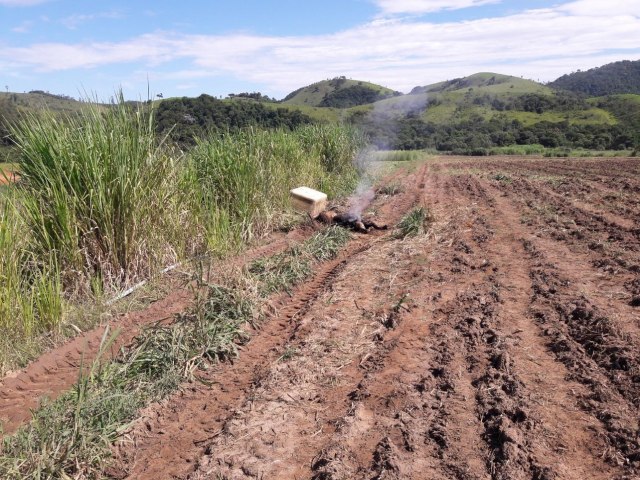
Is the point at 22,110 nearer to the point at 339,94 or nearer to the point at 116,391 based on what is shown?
the point at 116,391

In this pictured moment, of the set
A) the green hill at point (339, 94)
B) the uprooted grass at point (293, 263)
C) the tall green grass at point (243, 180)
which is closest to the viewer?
the uprooted grass at point (293, 263)

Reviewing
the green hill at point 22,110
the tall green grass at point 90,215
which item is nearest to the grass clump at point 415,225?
the tall green grass at point 90,215

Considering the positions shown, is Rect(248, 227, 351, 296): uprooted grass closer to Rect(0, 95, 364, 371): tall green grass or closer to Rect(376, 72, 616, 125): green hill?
Rect(0, 95, 364, 371): tall green grass

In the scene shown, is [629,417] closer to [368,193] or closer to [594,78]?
[368,193]

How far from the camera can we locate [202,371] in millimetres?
3965

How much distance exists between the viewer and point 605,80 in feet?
371

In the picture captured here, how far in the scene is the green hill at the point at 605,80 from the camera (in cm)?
10496

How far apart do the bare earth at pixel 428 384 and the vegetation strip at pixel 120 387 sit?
144 millimetres

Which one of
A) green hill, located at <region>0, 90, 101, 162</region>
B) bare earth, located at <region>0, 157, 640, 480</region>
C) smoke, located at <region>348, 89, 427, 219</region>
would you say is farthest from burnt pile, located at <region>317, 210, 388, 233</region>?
green hill, located at <region>0, 90, 101, 162</region>

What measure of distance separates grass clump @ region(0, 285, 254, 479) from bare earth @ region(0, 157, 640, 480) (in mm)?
144

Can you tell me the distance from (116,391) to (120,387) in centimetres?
13

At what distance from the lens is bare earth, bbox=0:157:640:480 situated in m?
2.75

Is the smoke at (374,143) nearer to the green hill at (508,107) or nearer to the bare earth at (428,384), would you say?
the bare earth at (428,384)

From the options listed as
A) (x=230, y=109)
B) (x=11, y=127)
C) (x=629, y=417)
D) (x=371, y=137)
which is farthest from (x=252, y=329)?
(x=371, y=137)
